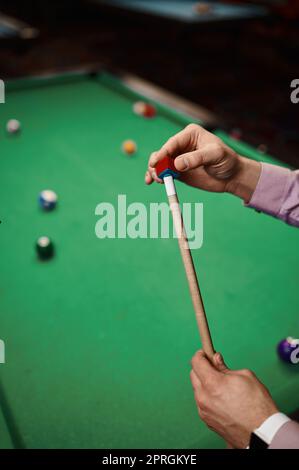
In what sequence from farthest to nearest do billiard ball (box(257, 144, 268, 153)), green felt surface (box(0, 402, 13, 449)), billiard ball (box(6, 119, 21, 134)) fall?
billiard ball (box(6, 119, 21, 134))
billiard ball (box(257, 144, 268, 153))
green felt surface (box(0, 402, 13, 449))

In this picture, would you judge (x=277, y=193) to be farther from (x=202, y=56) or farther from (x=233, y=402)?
(x=202, y=56)

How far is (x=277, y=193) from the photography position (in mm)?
1201

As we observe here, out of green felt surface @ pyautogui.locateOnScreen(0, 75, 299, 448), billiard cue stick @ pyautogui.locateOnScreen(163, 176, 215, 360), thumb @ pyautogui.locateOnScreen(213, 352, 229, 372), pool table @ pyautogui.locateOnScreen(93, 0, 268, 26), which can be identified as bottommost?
green felt surface @ pyautogui.locateOnScreen(0, 75, 299, 448)

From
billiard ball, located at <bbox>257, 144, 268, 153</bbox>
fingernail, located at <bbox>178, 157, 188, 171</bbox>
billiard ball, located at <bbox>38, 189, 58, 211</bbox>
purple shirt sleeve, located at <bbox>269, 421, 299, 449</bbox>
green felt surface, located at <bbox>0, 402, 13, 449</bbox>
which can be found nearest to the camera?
purple shirt sleeve, located at <bbox>269, 421, 299, 449</bbox>

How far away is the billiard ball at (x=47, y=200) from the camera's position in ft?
4.90

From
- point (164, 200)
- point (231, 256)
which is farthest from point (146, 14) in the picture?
point (231, 256)

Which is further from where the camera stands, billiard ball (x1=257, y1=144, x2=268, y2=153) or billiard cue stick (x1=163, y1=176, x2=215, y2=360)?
billiard ball (x1=257, y1=144, x2=268, y2=153)

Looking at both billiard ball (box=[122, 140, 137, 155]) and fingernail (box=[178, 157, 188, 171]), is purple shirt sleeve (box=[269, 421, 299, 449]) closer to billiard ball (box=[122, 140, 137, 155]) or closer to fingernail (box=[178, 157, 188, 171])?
fingernail (box=[178, 157, 188, 171])

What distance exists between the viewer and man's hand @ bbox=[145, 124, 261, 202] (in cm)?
103

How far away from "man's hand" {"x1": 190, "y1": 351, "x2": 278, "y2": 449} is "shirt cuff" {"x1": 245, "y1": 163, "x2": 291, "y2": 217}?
601 mm

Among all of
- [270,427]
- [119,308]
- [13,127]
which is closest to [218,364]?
[270,427]

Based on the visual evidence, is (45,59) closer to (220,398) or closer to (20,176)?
(20,176)

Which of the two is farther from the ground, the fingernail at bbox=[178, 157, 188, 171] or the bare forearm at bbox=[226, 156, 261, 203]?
the fingernail at bbox=[178, 157, 188, 171]

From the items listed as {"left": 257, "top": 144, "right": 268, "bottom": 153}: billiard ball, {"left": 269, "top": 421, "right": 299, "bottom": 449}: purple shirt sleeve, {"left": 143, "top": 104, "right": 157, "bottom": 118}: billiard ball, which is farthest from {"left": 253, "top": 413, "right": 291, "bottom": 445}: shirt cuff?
{"left": 143, "top": 104, "right": 157, "bottom": 118}: billiard ball
